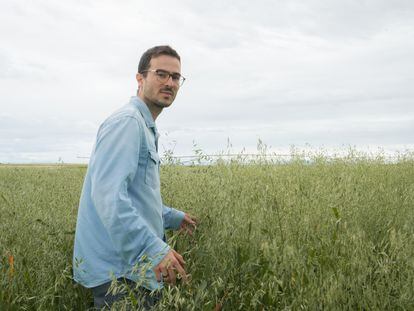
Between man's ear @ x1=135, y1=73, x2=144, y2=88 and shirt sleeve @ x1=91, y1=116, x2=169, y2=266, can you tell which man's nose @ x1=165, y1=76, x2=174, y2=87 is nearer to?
man's ear @ x1=135, y1=73, x2=144, y2=88

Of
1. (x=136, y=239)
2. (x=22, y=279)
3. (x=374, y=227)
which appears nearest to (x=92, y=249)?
(x=136, y=239)

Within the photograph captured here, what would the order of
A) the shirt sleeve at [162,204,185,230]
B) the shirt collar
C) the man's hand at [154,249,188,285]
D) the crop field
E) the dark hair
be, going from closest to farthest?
the man's hand at [154,249,188,285] → the crop field → the shirt collar → the dark hair → the shirt sleeve at [162,204,185,230]

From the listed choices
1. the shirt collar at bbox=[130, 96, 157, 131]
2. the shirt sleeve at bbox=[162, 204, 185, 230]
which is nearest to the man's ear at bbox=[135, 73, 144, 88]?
the shirt collar at bbox=[130, 96, 157, 131]

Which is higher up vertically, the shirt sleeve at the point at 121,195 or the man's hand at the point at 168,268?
the shirt sleeve at the point at 121,195

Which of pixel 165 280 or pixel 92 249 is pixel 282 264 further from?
pixel 92 249

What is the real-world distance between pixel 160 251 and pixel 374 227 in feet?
6.20

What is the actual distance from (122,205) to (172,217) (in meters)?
0.87

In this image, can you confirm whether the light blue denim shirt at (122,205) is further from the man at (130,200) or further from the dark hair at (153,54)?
the dark hair at (153,54)

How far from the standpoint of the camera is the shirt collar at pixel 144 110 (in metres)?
2.39

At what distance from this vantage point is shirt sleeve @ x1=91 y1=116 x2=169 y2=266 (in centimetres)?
188

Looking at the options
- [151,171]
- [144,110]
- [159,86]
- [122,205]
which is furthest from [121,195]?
[159,86]

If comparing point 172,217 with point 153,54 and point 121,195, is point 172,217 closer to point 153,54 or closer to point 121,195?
point 121,195

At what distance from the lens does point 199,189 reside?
11.5ft

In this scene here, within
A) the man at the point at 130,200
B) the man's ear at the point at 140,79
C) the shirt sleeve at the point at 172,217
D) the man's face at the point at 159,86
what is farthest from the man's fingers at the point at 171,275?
the man's ear at the point at 140,79
